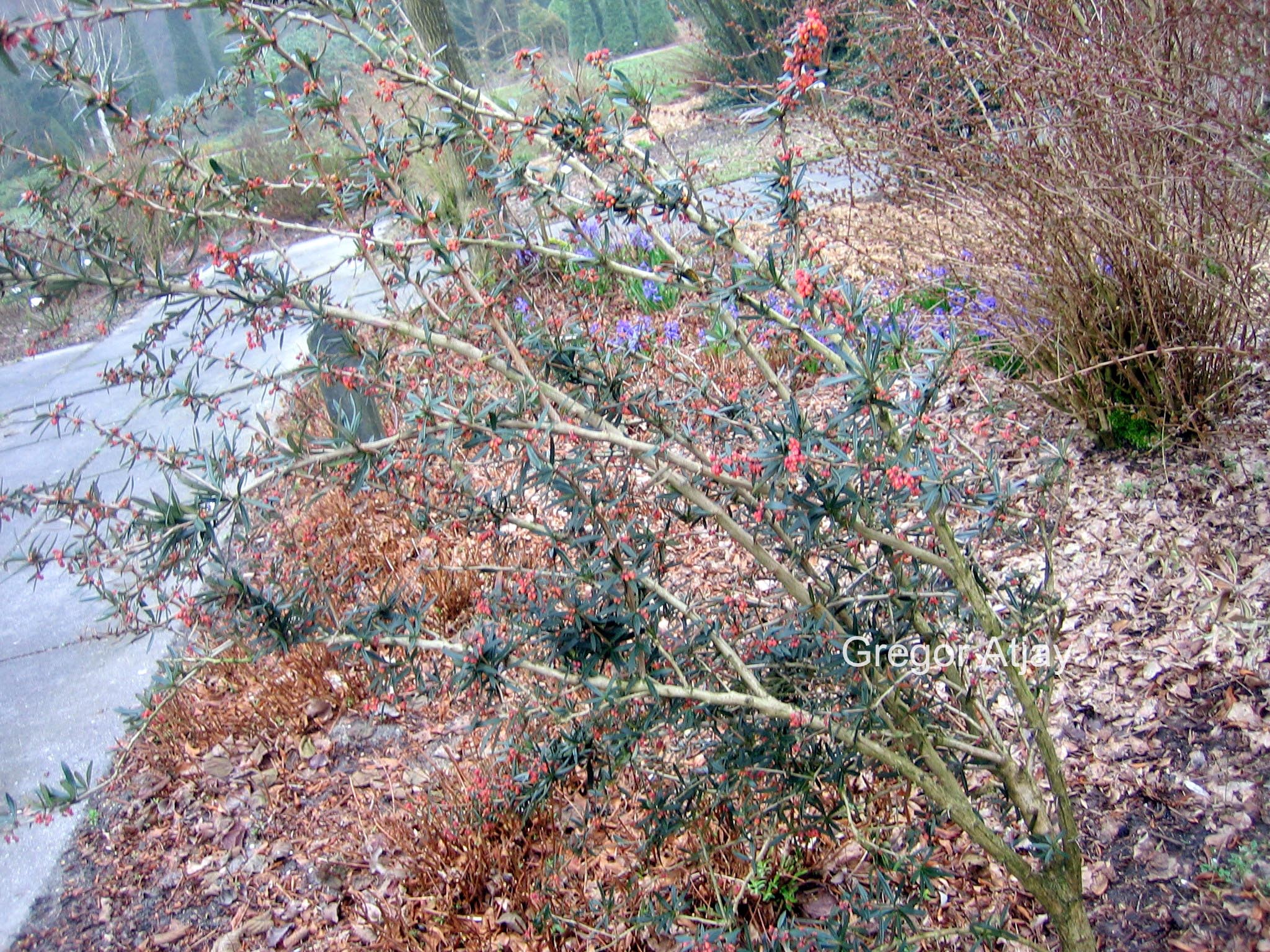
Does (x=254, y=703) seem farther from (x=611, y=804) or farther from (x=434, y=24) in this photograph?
(x=434, y=24)

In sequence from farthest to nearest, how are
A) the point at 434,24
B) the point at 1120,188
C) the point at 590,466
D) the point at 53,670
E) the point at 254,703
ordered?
the point at 434,24, the point at 53,670, the point at 254,703, the point at 1120,188, the point at 590,466

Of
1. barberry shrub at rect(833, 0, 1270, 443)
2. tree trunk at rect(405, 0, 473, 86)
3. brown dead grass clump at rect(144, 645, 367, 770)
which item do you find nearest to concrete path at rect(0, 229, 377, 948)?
brown dead grass clump at rect(144, 645, 367, 770)

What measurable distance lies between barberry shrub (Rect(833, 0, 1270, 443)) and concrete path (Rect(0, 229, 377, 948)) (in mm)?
2504

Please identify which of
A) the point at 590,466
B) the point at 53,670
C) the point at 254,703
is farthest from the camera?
the point at 53,670

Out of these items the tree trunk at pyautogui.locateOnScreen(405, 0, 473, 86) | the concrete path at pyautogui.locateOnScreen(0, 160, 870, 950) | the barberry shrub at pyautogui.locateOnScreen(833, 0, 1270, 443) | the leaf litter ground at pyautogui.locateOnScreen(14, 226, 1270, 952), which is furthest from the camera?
the tree trunk at pyautogui.locateOnScreen(405, 0, 473, 86)

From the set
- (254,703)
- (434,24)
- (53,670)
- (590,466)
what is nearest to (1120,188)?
(590,466)

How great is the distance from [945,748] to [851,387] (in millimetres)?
917

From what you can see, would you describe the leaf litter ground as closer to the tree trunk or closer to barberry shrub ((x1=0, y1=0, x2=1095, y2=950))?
barberry shrub ((x1=0, y1=0, x2=1095, y2=950))

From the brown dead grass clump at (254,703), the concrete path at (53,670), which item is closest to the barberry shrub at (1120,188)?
the concrete path at (53,670)

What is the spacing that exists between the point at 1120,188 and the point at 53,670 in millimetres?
4760

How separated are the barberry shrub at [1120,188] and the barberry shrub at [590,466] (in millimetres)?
1364

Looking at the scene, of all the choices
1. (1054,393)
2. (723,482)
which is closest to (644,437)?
(723,482)

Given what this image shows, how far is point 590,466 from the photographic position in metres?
1.68

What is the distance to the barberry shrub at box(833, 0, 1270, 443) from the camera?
2.97m
